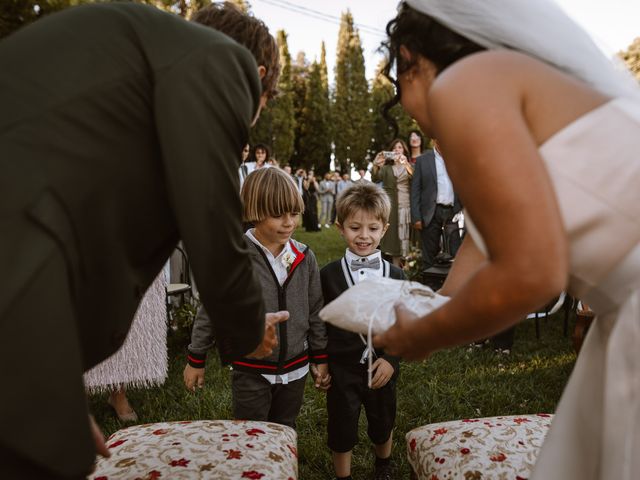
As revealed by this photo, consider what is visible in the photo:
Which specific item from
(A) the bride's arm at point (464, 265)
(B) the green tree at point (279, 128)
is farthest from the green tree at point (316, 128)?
(A) the bride's arm at point (464, 265)

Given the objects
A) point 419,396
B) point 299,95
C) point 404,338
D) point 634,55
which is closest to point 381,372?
point 419,396

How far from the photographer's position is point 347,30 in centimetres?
4228

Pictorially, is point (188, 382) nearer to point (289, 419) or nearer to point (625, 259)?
point (289, 419)

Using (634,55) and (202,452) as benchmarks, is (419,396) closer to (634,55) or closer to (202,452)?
(202,452)

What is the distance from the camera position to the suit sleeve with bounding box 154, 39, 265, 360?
3.43ft

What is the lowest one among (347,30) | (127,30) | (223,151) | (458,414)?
(458,414)

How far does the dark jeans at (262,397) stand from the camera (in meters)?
2.58

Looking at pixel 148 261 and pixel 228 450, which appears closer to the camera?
pixel 148 261

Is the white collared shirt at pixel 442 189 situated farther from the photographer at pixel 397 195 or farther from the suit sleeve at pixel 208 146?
the suit sleeve at pixel 208 146

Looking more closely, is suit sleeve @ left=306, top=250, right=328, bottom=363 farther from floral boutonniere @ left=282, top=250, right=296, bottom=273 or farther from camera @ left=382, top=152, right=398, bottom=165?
camera @ left=382, top=152, right=398, bottom=165

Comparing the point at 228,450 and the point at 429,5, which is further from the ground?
the point at 429,5

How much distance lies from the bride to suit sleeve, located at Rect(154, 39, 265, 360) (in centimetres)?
40

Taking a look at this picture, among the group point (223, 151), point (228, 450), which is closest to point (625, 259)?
point (223, 151)

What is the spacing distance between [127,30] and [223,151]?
1.03 ft
